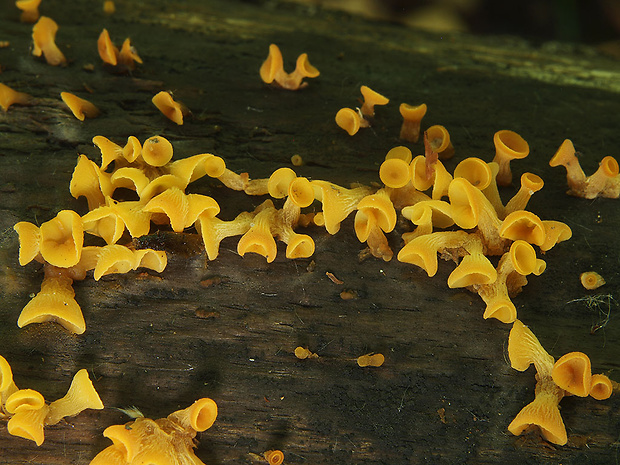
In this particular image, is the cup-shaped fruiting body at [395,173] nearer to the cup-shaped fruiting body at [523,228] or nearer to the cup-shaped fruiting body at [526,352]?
the cup-shaped fruiting body at [523,228]

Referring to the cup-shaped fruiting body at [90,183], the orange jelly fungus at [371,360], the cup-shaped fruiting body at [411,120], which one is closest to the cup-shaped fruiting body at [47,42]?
the cup-shaped fruiting body at [90,183]

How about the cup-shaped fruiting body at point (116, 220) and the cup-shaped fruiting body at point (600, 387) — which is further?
the cup-shaped fruiting body at point (116, 220)

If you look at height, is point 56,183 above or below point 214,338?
above

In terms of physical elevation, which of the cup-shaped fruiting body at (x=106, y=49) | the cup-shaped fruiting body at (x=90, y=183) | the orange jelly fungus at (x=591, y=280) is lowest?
the orange jelly fungus at (x=591, y=280)

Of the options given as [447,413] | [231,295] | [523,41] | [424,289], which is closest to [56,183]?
[231,295]

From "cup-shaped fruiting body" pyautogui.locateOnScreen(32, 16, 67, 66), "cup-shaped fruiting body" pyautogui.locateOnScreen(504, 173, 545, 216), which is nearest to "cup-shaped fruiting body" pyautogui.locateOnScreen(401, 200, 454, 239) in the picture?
"cup-shaped fruiting body" pyautogui.locateOnScreen(504, 173, 545, 216)

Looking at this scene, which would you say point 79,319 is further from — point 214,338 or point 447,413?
point 447,413

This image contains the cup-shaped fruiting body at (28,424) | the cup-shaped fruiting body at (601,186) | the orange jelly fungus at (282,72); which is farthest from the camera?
the orange jelly fungus at (282,72)
